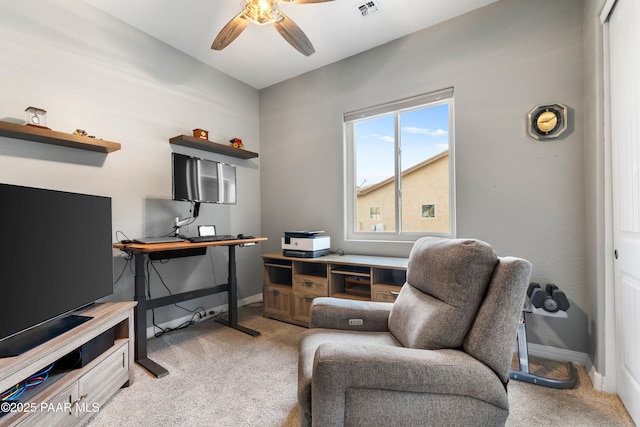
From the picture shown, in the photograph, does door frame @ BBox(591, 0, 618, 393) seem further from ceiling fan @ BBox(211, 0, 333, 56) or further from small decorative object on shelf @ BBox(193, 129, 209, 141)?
small decorative object on shelf @ BBox(193, 129, 209, 141)

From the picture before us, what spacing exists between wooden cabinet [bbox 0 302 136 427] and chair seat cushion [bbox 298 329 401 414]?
1103 millimetres

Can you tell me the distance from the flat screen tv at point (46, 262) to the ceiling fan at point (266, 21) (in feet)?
4.63

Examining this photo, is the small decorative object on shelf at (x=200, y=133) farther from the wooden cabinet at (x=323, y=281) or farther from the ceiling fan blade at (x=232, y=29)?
the wooden cabinet at (x=323, y=281)

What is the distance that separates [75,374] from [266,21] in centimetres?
226

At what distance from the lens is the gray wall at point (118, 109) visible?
1920 millimetres

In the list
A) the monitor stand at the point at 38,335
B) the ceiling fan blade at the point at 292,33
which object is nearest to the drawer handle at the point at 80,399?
the monitor stand at the point at 38,335

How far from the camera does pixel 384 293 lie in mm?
2305

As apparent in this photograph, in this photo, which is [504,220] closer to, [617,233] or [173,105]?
[617,233]

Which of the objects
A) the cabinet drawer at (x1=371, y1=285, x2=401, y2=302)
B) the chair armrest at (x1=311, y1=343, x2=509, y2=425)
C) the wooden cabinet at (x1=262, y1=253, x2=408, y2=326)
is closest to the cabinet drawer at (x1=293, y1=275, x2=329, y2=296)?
the wooden cabinet at (x1=262, y1=253, x2=408, y2=326)

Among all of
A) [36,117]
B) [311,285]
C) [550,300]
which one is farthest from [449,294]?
[36,117]

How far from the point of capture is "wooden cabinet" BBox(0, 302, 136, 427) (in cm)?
113

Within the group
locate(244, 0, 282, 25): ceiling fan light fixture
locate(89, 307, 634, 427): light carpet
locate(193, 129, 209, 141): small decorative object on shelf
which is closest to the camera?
locate(89, 307, 634, 427): light carpet

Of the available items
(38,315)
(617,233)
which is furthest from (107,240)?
(617,233)

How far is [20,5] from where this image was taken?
6.24 feet
